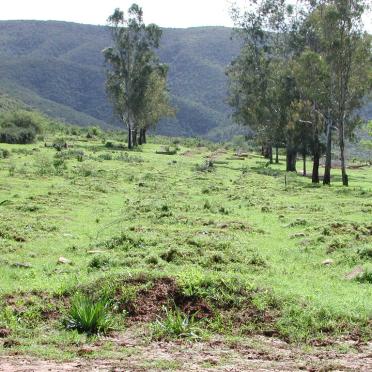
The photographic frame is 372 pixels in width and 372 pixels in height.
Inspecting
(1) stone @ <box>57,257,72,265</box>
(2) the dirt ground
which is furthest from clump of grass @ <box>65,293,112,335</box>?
(1) stone @ <box>57,257,72,265</box>

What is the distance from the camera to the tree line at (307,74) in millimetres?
44375

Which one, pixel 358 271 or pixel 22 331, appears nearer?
pixel 22 331

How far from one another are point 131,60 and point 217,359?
67.3m

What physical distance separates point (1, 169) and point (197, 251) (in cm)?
2517

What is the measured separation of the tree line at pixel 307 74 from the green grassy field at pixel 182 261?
13.4m

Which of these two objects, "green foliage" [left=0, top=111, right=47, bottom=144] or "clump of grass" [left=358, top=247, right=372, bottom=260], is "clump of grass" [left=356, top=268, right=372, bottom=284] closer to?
"clump of grass" [left=358, top=247, right=372, bottom=260]

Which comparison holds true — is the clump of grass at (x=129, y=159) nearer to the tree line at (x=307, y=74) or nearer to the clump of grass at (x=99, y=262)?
the tree line at (x=307, y=74)

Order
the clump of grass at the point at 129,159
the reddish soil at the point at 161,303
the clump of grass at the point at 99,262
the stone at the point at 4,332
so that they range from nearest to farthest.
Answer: the stone at the point at 4,332 → the reddish soil at the point at 161,303 → the clump of grass at the point at 99,262 → the clump of grass at the point at 129,159

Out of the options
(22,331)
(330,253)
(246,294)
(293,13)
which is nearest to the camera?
(22,331)

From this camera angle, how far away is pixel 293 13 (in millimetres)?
56562

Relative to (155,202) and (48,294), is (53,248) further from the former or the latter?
(155,202)

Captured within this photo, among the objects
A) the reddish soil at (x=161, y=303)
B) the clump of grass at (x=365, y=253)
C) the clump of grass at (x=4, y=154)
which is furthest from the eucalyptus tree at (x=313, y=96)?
the reddish soil at (x=161, y=303)

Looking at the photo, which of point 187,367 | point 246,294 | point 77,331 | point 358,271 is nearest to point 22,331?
point 77,331

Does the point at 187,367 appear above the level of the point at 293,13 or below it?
below
